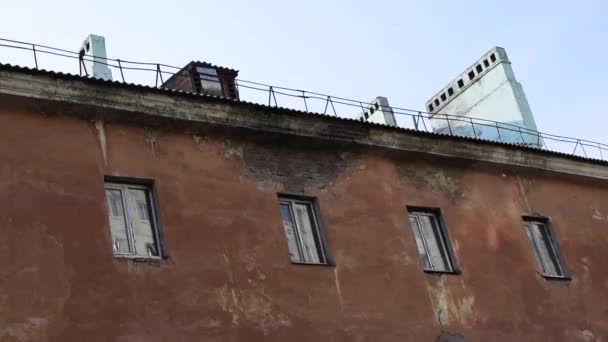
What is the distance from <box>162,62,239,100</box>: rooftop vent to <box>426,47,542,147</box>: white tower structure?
20.5ft

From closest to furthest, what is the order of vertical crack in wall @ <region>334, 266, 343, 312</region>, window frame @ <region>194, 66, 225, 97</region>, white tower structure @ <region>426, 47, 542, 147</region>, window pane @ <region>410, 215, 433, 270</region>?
1. vertical crack in wall @ <region>334, 266, 343, 312</region>
2. window pane @ <region>410, 215, 433, 270</region>
3. window frame @ <region>194, 66, 225, 97</region>
4. white tower structure @ <region>426, 47, 542, 147</region>

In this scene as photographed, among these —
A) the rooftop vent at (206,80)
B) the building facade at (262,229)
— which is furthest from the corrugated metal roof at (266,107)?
the rooftop vent at (206,80)

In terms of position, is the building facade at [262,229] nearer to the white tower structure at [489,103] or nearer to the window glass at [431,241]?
the window glass at [431,241]

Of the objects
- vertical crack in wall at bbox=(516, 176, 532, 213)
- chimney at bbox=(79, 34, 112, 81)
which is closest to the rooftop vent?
chimney at bbox=(79, 34, 112, 81)

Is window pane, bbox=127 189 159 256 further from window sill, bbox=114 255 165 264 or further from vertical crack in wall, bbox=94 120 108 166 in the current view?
vertical crack in wall, bbox=94 120 108 166

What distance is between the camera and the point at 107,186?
12.7 m

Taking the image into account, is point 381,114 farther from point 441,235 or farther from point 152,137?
point 152,137

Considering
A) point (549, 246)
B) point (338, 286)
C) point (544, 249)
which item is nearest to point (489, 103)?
point (549, 246)

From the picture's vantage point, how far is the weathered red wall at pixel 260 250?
38.1ft

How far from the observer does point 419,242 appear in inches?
612

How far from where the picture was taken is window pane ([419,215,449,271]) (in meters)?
15.6

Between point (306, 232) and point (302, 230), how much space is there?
78 millimetres

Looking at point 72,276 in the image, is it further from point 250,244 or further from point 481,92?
point 481,92

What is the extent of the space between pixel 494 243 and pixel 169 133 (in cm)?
640
